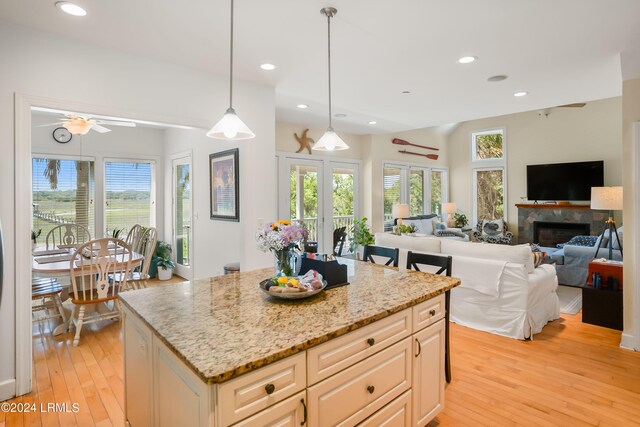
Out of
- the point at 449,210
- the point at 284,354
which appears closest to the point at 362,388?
the point at 284,354

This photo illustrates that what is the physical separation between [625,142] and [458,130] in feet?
21.3

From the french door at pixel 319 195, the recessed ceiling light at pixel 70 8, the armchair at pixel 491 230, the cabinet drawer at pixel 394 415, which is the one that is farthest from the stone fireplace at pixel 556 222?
the recessed ceiling light at pixel 70 8

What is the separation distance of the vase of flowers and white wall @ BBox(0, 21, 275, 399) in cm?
177

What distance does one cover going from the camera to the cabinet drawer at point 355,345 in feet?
4.54

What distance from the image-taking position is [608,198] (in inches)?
152

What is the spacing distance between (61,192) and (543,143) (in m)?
9.42

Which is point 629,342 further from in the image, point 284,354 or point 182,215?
point 182,215

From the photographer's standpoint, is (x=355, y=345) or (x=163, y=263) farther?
(x=163, y=263)

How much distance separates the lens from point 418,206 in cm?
871

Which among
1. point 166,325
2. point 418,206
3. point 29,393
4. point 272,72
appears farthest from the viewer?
point 418,206

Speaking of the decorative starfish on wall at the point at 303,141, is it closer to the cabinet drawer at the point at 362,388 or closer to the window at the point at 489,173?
the cabinet drawer at the point at 362,388

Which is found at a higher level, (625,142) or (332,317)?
(625,142)

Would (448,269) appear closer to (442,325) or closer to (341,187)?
(442,325)

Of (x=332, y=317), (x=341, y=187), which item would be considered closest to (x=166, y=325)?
(x=332, y=317)
